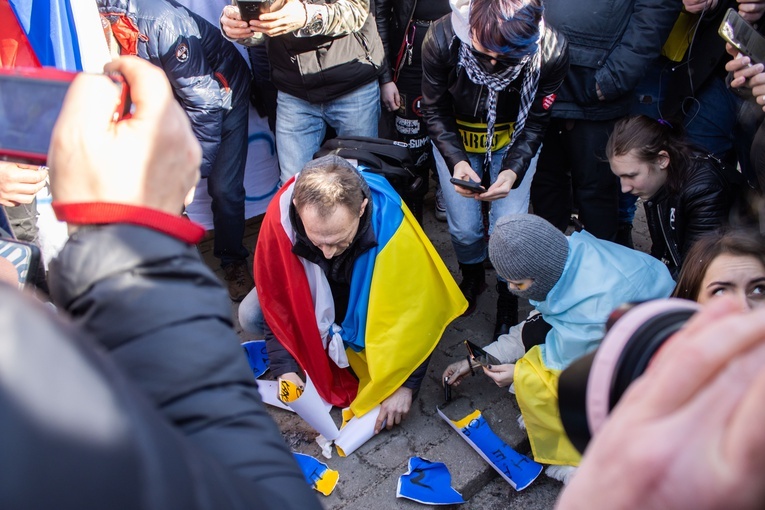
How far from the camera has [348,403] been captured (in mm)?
2824

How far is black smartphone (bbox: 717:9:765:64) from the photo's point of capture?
2277 mm

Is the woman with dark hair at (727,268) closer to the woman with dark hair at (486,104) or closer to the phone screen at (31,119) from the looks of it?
the woman with dark hair at (486,104)

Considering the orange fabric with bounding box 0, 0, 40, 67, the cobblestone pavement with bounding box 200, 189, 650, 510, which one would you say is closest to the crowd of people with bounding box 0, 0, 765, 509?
the cobblestone pavement with bounding box 200, 189, 650, 510

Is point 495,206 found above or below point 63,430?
below

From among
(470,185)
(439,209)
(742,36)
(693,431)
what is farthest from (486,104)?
(693,431)

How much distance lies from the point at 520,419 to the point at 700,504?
225 centimetres

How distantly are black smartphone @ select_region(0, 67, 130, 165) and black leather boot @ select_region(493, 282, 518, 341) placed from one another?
7.75 ft

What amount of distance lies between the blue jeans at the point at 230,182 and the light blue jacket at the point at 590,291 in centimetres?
180

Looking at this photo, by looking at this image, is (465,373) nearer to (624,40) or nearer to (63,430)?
(624,40)

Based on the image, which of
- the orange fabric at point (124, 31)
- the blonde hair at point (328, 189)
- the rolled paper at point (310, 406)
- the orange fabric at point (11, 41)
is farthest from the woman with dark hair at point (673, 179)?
the orange fabric at point (11, 41)

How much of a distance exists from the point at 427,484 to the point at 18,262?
5.25ft

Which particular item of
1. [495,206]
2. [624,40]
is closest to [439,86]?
[495,206]

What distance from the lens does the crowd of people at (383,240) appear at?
538 millimetres

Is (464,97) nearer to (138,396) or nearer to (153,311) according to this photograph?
(153,311)
